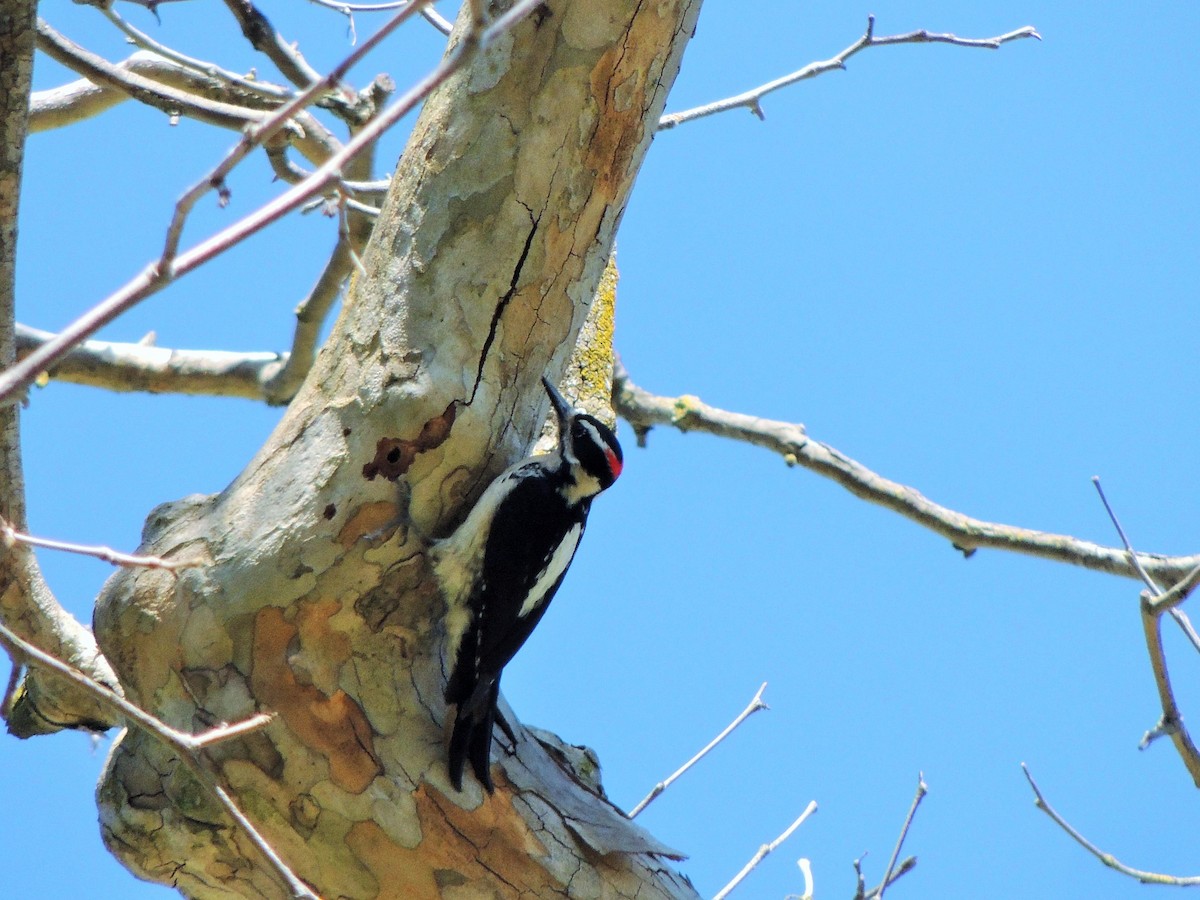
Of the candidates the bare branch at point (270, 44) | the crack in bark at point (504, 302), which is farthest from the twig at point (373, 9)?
the crack in bark at point (504, 302)

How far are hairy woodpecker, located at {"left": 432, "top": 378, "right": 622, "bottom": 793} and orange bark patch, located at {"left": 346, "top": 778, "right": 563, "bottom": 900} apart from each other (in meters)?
0.09

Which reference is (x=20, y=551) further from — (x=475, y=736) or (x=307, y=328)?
(x=307, y=328)

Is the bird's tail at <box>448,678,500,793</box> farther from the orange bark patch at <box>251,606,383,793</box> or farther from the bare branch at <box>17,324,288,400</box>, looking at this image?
the bare branch at <box>17,324,288,400</box>

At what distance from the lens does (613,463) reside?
3861 millimetres

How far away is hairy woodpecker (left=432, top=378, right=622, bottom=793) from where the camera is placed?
284 centimetres

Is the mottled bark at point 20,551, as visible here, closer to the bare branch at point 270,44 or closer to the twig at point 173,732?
the twig at point 173,732

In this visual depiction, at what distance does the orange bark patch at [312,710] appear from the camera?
2.71 meters

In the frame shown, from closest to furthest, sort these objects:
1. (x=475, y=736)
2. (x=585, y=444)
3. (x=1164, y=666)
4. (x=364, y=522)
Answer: (x=1164, y=666), (x=364, y=522), (x=475, y=736), (x=585, y=444)

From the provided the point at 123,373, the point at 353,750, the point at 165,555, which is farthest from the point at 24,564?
the point at 123,373

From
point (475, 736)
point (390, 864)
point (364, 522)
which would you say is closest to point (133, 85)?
point (364, 522)

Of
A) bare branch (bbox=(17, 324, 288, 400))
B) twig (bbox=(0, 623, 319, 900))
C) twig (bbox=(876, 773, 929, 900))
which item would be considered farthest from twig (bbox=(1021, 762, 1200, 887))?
bare branch (bbox=(17, 324, 288, 400))

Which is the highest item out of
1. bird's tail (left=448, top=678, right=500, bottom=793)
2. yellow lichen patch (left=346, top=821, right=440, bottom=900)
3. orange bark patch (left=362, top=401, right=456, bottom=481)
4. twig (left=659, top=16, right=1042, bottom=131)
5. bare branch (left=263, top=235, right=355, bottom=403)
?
twig (left=659, top=16, right=1042, bottom=131)

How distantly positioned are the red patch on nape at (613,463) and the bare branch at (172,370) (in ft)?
7.78

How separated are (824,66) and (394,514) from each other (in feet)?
9.33
